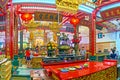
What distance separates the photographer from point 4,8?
10312mm

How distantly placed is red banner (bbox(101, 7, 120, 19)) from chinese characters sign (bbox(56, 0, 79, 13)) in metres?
6.67

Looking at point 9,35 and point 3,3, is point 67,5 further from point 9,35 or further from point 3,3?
point 9,35

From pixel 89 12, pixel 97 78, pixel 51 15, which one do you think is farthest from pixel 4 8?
pixel 97 78

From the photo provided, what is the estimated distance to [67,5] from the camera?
5363 millimetres

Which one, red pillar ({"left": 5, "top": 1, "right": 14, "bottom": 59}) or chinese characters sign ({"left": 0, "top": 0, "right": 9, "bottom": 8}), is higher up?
chinese characters sign ({"left": 0, "top": 0, "right": 9, "bottom": 8})

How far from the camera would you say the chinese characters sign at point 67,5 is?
5184 millimetres

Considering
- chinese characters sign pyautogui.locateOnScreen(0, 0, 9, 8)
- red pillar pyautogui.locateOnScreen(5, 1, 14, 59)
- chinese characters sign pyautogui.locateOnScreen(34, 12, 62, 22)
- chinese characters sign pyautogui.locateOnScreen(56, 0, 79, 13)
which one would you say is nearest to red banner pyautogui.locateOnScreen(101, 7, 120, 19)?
chinese characters sign pyautogui.locateOnScreen(34, 12, 62, 22)

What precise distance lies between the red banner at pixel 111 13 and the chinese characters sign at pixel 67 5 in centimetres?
667

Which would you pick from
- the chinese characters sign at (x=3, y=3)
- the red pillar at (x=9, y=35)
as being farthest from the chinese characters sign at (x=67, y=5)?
the red pillar at (x=9, y=35)

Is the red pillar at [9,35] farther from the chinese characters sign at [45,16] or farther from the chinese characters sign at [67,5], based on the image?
the chinese characters sign at [67,5]

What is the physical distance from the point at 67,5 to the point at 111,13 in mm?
7481

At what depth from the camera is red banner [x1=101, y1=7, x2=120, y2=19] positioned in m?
11.7

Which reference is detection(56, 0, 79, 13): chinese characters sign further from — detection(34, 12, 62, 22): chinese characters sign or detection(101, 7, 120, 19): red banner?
detection(34, 12, 62, 22): chinese characters sign

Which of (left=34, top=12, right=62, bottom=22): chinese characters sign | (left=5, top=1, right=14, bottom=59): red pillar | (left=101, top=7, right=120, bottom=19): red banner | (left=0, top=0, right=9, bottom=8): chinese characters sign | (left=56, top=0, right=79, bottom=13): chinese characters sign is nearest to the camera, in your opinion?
(left=56, top=0, right=79, bottom=13): chinese characters sign
